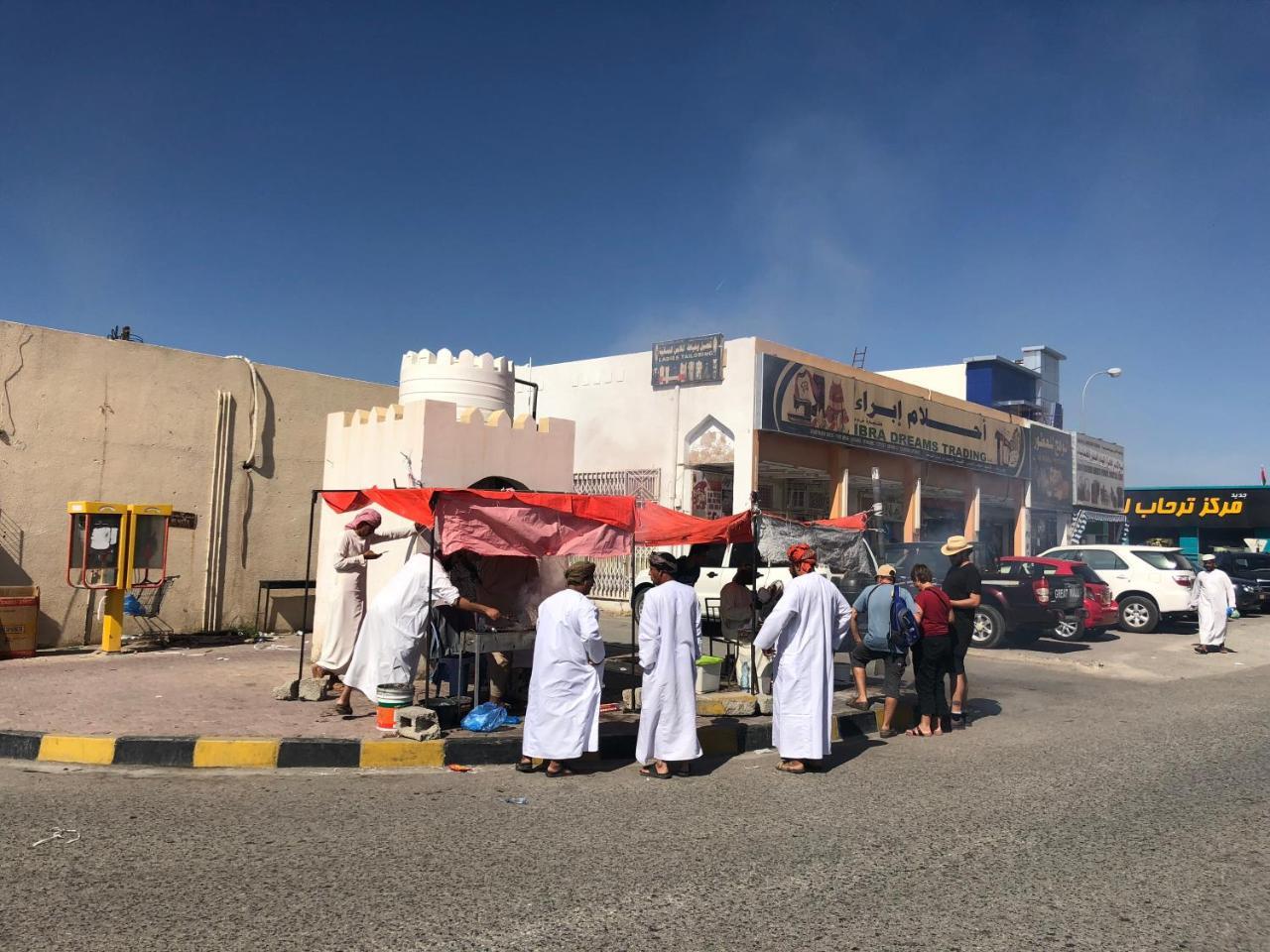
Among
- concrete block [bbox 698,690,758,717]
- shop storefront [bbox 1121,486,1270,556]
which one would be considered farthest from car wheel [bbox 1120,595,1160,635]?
shop storefront [bbox 1121,486,1270,556]

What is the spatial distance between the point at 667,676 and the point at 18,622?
8.94m

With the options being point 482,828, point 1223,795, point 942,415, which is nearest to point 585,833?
point 482,828

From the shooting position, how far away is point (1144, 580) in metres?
18.5

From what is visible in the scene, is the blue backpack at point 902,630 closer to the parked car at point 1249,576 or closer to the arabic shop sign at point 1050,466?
the parked car at point 1249,576

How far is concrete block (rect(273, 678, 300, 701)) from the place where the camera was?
9.10 meters

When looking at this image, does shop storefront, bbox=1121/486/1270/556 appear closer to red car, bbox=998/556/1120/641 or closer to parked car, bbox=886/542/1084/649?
red car, bbox=998/556/1120/641

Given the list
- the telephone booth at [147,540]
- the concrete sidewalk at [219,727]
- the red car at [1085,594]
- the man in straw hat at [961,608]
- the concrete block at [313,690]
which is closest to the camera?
the concrete sidewalk at [219,727]

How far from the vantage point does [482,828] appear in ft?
17.8

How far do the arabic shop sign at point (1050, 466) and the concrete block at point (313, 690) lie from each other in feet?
90.6

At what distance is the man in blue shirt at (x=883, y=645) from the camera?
342 inches

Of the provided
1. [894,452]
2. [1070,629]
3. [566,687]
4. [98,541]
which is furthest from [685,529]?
[894,452]

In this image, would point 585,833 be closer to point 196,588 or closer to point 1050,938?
point 1050,938

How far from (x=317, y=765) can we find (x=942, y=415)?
22173mm

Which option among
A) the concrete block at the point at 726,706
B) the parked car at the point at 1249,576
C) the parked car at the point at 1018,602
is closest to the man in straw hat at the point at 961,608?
the concrete block at the point at 726,706
